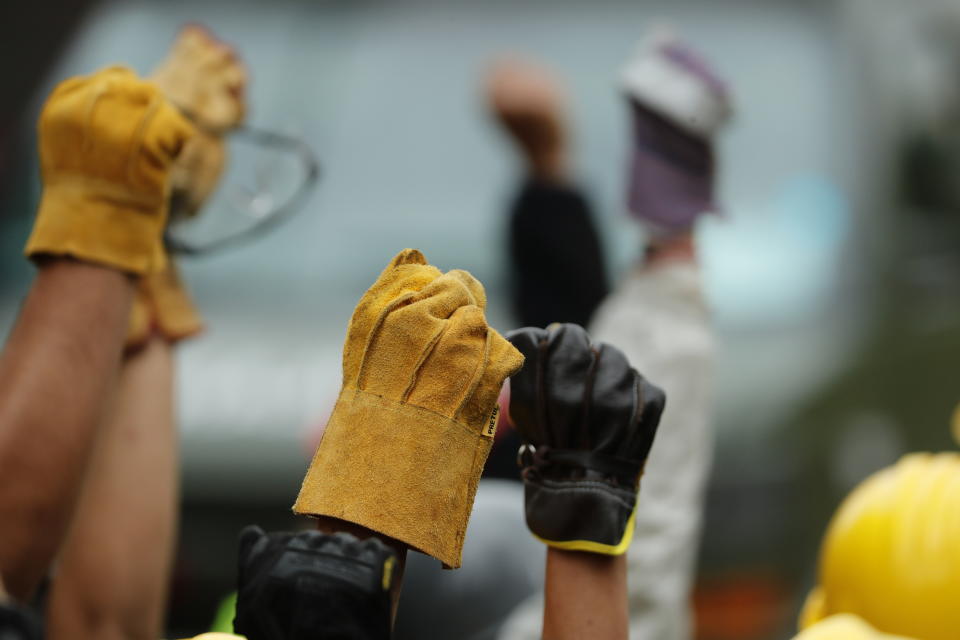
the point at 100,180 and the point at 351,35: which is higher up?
the point at 351,35

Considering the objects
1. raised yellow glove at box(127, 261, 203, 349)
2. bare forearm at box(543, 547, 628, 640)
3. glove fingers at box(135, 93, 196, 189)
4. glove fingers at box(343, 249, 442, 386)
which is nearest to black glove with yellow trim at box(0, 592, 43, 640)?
glove fingers at box(343, 249, 442, 386)

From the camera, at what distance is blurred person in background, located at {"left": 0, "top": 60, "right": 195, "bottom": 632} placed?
1.04 m

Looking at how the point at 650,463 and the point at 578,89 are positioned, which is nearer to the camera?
the point at 650,463

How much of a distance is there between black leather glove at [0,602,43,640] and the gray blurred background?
1.90 metres

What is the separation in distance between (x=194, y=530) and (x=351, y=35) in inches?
60.0

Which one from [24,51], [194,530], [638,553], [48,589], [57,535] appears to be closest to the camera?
[57,535]

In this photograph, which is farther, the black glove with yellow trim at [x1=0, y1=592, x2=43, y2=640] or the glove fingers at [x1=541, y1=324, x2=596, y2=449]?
the glove fingers at [x1=541, y1=324, x2=596, y2=449]

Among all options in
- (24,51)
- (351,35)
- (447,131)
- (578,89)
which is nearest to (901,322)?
(578,89)

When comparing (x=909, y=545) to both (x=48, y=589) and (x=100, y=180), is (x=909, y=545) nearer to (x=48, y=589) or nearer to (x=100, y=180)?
(x=100, y=180)

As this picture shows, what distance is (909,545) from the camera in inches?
42.7

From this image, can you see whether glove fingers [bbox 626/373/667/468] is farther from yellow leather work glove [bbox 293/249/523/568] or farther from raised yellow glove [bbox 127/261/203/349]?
raised yellow glove [bbox 127/261/203/349]

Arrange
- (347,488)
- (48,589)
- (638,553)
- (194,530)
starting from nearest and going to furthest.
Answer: (347,488) → (48,589) → (638,553) → (194,530)

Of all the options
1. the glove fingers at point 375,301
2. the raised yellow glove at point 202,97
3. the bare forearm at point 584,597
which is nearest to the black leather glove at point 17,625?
the glove fingers at point 375,301

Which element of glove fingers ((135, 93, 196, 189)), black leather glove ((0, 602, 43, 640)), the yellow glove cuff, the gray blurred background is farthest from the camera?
the gray blurred background
